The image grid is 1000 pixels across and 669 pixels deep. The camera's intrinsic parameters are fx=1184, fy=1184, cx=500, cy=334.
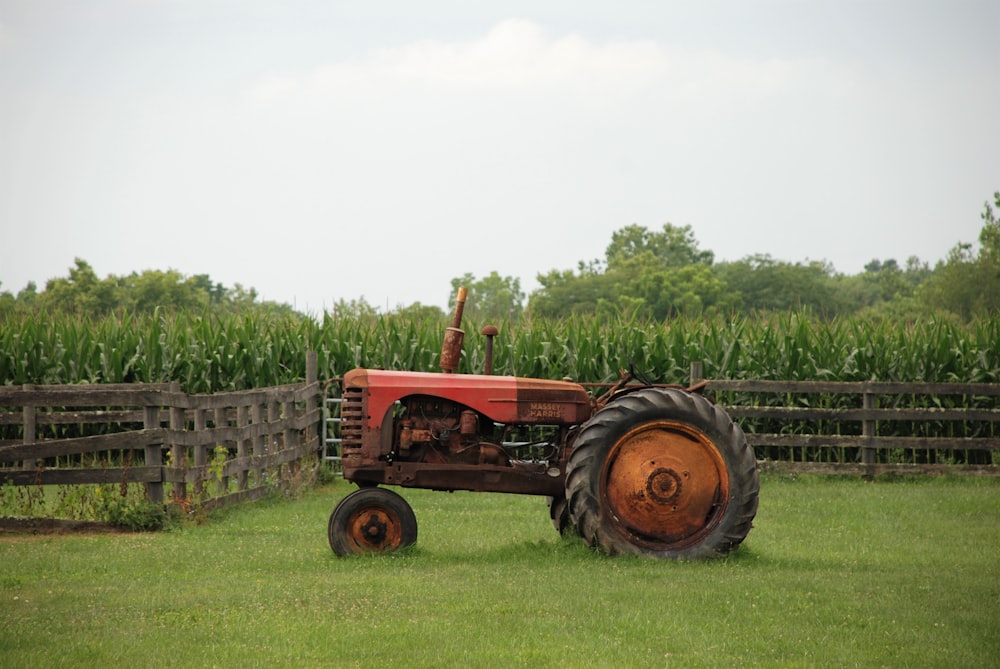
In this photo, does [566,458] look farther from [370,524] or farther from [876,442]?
[876,442]

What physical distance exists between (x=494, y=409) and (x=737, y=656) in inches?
149

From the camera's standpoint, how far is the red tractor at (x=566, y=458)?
376 inches

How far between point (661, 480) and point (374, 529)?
2.39 meters

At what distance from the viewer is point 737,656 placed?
21.2 feet

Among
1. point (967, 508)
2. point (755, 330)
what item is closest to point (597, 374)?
point (755, 330)

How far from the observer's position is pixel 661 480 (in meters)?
9.59

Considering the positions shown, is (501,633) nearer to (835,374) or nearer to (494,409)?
(494,409)

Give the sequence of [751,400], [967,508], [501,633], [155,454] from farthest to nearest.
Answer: [751,400]
[967,508]
[155,454]
[501,633]

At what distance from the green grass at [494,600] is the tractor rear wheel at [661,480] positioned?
265 millimetres

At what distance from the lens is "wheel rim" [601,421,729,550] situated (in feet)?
31.4

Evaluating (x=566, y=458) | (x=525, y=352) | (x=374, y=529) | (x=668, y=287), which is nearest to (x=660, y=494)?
(x=566, y=458)

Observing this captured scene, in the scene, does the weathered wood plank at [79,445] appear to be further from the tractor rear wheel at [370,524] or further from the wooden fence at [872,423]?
the wooden fence at [872,423]

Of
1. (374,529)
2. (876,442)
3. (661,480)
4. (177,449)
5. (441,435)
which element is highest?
(441,435)

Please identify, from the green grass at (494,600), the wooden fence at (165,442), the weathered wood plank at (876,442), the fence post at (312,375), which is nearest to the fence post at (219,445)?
the wooden fence at (165,442)
